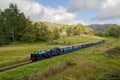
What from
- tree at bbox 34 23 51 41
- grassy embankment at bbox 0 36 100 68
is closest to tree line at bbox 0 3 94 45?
tree at bbox 34 23 51 41

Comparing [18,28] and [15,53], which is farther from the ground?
[18,28]

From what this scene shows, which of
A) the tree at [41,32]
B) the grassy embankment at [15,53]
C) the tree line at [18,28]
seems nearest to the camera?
the grassy embankment at [15,53]

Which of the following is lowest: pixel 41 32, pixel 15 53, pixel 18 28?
pixel 15 53

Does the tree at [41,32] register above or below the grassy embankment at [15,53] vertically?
above

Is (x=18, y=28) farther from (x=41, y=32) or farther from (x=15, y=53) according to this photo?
(x=15, y=53)

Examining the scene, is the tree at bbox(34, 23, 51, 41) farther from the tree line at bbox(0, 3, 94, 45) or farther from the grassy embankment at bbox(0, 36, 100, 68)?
the grassy embankment at bbox(0, 36, 100, 68)

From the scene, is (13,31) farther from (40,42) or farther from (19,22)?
(40,42)

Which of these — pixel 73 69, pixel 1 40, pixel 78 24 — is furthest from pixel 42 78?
pixel 78 24

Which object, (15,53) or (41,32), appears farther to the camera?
(41,32)

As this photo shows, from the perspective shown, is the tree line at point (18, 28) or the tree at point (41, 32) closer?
the tree line at point (18, 28)

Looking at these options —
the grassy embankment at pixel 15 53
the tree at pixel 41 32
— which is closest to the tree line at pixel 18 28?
the tree at pixel 41 32

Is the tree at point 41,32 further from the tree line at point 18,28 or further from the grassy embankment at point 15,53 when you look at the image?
the grassy embankment at point 15,53

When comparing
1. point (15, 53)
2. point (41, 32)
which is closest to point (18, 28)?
point (41, 32)

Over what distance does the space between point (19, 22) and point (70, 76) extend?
250 feet
